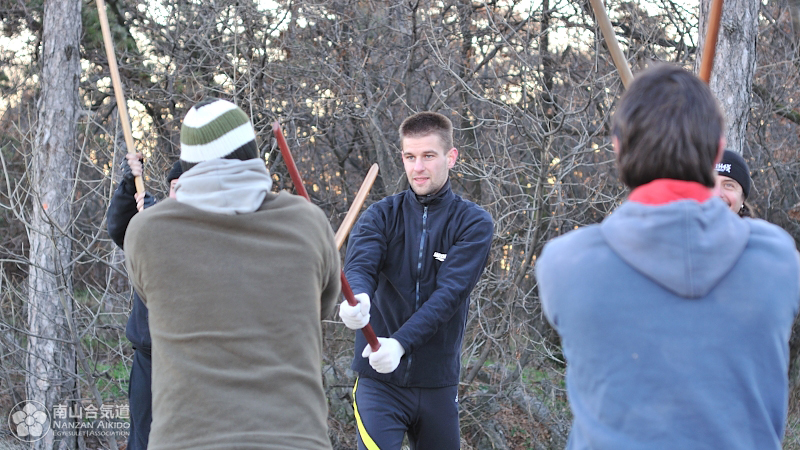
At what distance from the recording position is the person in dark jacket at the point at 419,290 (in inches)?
124

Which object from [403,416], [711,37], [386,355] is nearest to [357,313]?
[386,355]

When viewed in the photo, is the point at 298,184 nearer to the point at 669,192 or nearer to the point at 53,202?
the point at 669,192

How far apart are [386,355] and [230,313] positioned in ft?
4.25

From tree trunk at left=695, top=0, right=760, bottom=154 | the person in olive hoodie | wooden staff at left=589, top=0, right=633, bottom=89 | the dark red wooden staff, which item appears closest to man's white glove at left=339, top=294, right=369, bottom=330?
the dark red wooden staff

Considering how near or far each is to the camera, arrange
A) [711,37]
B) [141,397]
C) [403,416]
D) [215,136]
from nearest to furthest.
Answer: [215,136] < [711,37] < [403,416] < [141,397]

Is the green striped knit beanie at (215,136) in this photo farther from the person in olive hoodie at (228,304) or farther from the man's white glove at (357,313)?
the man's white glove at (357,313)

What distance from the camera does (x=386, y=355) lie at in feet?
9.64

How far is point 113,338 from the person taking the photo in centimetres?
638

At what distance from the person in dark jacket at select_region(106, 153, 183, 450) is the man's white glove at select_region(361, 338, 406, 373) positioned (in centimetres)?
124

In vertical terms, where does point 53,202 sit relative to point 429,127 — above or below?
below

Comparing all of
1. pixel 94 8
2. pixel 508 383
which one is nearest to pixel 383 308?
pixel 508 383

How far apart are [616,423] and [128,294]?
5654mm

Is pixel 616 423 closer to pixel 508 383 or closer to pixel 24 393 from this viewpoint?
pixel 508 383

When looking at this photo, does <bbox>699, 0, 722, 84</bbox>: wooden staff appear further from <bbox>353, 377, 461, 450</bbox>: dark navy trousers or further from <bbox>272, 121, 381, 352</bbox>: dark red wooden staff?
<bbox>353, 377, 461, 450</bbox>: dark navy trousers
